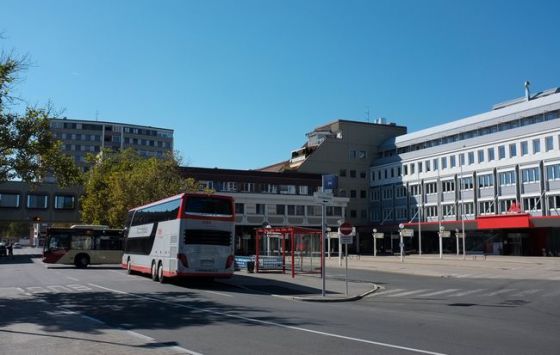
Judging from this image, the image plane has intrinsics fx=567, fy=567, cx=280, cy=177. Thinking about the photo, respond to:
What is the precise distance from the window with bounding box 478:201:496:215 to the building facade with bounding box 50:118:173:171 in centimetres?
8701

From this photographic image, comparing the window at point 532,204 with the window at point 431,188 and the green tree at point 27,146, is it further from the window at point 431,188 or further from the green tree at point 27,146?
the green tree at point 27,146

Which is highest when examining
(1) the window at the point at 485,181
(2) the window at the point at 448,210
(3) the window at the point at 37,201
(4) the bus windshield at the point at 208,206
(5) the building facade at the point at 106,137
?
(5) the building facade at the point at 106,137

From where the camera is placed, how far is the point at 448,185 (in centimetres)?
8131

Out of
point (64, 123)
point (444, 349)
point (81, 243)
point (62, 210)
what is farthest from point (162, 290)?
point (64, 123)

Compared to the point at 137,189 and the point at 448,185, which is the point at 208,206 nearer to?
the point at 137,189

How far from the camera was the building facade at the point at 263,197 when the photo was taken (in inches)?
3324

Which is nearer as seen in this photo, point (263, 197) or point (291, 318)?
point (291, 318)

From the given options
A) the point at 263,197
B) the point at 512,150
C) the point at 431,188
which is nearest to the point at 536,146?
the point at 512,150

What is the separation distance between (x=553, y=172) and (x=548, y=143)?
11.6ft

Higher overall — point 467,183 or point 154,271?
point 467,183

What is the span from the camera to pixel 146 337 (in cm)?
1123

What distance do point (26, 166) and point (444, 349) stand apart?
1730 cm

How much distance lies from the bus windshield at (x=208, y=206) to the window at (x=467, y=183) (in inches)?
2300

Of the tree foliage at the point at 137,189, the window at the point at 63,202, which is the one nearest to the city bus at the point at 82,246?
the tree foliage at the point at 137,189
